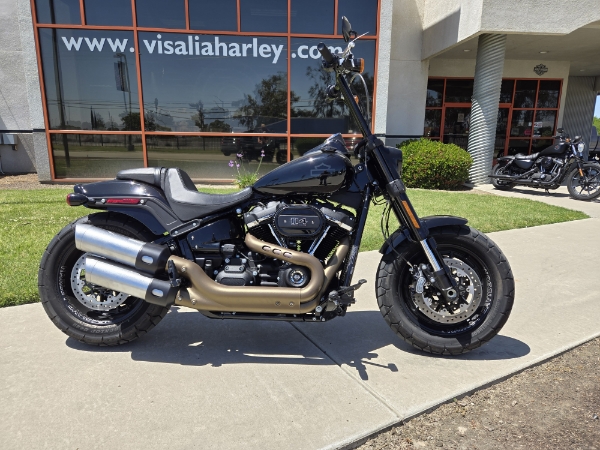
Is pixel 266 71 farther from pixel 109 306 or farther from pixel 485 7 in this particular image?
pixel 109 306

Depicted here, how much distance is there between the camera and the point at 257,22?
10.8 metres

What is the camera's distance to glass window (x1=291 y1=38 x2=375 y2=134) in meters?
11.1

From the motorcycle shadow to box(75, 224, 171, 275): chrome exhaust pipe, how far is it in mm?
632

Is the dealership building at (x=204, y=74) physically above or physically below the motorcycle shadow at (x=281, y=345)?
above

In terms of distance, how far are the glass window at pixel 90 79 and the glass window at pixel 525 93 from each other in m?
14.0

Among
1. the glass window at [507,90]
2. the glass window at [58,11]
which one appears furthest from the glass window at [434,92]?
the glass window at [58,11]

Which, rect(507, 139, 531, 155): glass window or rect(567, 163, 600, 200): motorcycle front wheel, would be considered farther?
rect(507, 139, 531, 155): glass window

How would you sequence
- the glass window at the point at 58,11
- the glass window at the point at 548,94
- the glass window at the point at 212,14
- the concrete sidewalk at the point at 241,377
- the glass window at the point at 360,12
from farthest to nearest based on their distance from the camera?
the glass window at the point at 548,94 < the glass window at the point at 360,12 < the glass window at the point at 212,14 < the glass window at the point at 58,11 < the concrete sidewalk at the point at 241,377

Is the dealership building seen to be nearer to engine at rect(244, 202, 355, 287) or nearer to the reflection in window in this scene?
the reflection in window

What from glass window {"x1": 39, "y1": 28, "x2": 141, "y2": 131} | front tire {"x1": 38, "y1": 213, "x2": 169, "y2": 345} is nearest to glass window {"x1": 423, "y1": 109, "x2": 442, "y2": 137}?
glass window {"x1": 39, "y1": 28, "x2": 141, "y2": 131}

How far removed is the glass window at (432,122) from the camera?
51.8ft

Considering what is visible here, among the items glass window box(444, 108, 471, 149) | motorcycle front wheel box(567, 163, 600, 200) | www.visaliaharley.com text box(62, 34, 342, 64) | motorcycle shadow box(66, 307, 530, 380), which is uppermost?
www.visaliaharley.com text box(62, 34, 342, 64)

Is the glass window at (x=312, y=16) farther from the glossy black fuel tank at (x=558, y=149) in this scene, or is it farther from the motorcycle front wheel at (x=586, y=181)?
the motorcycle front wheel at (x=586, y=181)

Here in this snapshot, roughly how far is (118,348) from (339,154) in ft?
6.60
